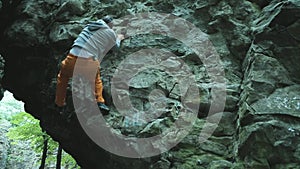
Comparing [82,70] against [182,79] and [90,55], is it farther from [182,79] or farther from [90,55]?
[182,79]

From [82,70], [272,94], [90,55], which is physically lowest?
[82,70]

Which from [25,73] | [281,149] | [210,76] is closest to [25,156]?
[25,73]

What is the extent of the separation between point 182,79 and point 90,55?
6.95ft

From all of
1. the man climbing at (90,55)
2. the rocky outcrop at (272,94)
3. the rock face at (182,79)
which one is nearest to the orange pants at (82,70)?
the man climbing at (90,55)

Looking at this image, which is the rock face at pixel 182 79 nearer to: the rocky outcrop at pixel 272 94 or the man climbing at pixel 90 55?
the rocky outcrop at pixel 272 94

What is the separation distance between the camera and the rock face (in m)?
6.02

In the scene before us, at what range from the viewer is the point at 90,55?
23.7ft

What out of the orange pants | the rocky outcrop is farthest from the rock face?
the orange pants

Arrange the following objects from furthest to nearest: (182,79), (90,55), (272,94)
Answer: (182,79) → (90,55) → (272,94)

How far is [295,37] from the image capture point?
6555 millimetres

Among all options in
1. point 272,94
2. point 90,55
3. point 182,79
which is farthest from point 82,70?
point 272,94

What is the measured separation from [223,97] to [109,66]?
111 inches

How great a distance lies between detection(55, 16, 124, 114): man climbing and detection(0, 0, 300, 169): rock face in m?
0.34

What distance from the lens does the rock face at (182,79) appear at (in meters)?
6.02
